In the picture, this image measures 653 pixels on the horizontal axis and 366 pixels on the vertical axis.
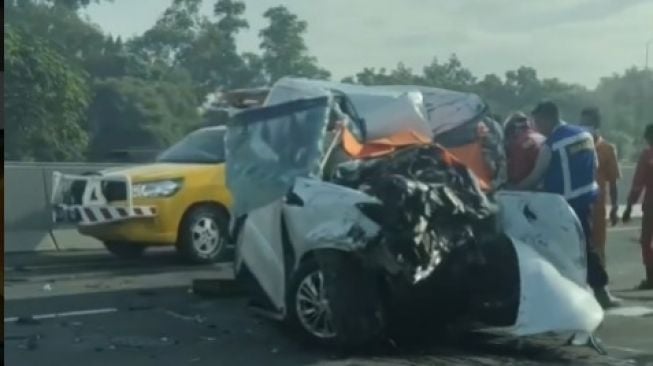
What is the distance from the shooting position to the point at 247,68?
Answer: 29406 mm

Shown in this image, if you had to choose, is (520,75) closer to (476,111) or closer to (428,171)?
(476,111)

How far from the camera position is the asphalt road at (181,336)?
32.0ft

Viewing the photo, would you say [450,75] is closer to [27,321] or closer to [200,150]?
[200,150]

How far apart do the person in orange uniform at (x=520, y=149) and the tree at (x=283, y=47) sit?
10467mm

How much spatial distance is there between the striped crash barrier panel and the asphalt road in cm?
151

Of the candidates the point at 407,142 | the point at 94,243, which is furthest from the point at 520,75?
the point at 407,142

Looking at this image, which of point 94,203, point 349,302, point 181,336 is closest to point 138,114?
point 94,203

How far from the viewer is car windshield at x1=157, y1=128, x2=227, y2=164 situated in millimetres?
16500

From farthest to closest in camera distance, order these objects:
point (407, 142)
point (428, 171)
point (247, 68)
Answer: point (247, 68) < point (407, 142) < point (428, 171)

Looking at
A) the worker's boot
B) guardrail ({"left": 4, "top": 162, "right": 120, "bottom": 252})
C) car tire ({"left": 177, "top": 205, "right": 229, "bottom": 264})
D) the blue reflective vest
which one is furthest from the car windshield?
the worker's boot

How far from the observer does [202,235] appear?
16.0 metres

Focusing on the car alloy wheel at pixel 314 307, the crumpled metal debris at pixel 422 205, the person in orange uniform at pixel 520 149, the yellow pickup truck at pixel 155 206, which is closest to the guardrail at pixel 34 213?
the yellow pickup truck at pixel 155 206

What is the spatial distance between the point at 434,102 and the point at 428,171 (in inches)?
68.7

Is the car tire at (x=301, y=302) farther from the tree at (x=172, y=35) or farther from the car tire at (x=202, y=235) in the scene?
the tree at (x=172, y=35)
